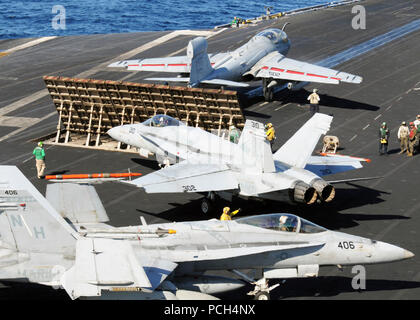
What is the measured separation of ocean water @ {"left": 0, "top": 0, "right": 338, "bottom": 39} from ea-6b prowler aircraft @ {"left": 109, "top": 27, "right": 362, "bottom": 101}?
54.3 metres

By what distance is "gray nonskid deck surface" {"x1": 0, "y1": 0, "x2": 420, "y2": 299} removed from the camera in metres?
25.1

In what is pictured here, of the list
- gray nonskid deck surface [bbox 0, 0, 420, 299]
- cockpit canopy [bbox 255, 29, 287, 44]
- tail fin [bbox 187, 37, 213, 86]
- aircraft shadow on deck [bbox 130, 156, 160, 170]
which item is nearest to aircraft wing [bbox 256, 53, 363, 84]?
gray nonskid deck surface [bbox 0, 0, 420, 299]

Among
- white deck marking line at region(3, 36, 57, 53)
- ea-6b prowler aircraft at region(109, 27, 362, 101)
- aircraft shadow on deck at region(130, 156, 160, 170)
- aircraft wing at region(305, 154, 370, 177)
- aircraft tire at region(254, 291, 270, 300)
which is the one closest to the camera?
aircraft tire at region(254, 291, 270, 300)

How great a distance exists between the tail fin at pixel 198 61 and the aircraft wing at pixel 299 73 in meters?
4.38

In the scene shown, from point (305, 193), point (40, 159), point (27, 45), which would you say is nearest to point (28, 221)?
point (305, 193)

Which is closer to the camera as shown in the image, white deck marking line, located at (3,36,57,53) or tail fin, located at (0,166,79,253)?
tail fin, located at (0,166,79,253)

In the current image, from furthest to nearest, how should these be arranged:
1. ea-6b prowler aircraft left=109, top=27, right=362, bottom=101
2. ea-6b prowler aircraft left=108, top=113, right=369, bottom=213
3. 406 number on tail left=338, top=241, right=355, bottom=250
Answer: ea-6b prowler aircraft left=109, top=27, right=362, bottom=101, ea-6b prowler aircraft left=108, top=113, right=369, bottom=213, 406 number on tail left=338, top=241, right=355, bottom=250

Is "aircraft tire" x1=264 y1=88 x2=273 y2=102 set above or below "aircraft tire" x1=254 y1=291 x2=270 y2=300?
above

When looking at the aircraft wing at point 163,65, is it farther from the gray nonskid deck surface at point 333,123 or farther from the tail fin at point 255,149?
the tail fin at point 255,149

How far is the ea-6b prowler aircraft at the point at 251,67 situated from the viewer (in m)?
44.4

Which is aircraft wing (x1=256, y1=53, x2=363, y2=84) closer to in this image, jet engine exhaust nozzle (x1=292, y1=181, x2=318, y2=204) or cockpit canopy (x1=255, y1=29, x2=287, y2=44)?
cockpit canopy (x1=255, y1=29, x2=287, y2=44)

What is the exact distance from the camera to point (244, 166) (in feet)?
93.4

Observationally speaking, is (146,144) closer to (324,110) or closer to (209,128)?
(209,128)

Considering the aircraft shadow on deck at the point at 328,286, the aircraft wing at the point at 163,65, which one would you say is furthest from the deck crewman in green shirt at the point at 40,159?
the aircraft wing at the point at 163,65
